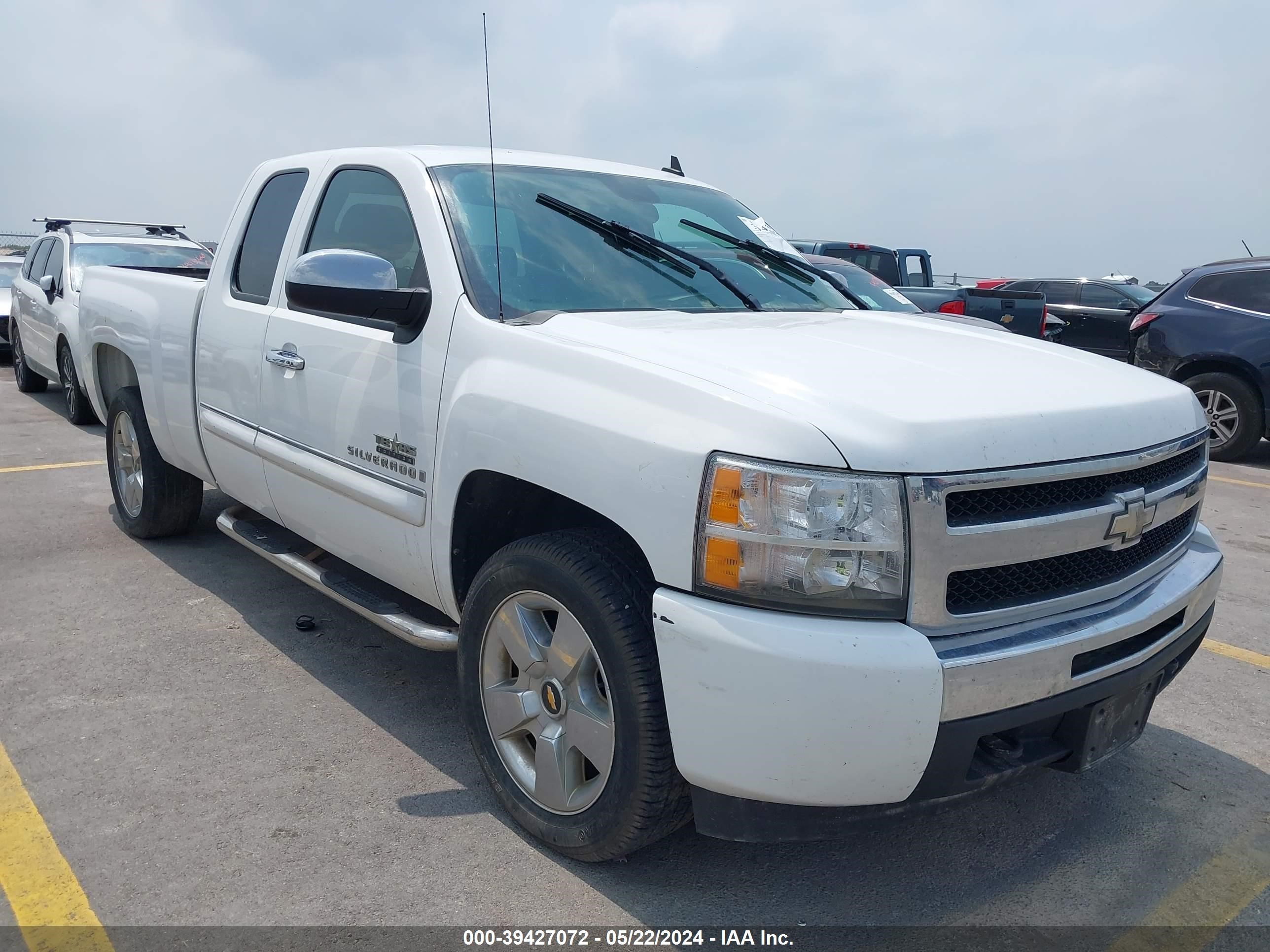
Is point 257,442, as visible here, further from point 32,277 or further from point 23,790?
point 32,277

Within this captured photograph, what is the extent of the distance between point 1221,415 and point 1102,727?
7.91 m

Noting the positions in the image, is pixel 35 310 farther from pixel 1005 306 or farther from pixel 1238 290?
pixel 1238 290

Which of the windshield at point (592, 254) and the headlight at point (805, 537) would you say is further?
the windshield at point (592, 254)

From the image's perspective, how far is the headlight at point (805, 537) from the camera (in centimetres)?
214

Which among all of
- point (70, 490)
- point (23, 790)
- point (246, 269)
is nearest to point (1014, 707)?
point (23, 790)

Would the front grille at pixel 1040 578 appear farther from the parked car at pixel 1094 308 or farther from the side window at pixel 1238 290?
the parked car at pixel 1094 308

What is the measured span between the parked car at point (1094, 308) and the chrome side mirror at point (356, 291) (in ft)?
47.9

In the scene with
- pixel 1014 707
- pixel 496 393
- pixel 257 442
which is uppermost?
pixel 496 393

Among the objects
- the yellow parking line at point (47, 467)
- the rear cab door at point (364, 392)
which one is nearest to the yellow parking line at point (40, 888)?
the rear cab door at point (364, 392)

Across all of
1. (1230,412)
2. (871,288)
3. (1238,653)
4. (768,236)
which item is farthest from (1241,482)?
(768,236)

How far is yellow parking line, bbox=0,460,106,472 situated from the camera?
7352 mm

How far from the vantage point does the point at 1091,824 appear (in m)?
3.00

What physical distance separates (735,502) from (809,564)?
0.20 metres

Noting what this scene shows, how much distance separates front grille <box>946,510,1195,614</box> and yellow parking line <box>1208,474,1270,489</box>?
251 inches
